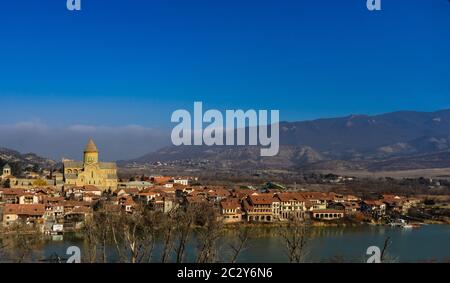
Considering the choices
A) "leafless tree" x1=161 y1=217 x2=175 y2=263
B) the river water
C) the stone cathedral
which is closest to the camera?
"leafless tree" x1=161 y1=217 x2=175 y2=263

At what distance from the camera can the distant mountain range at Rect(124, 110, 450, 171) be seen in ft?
111

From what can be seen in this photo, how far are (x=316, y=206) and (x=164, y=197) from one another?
3.24m

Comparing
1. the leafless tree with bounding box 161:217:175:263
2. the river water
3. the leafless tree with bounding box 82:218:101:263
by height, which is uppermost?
the leafless tree with bounding box 161:217:175:263

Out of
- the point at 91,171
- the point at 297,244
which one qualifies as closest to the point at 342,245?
the point at 297,244

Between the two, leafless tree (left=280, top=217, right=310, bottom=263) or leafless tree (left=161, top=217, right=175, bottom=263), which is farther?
leafless tree (left=280, top=217, right=310, bottom=263)

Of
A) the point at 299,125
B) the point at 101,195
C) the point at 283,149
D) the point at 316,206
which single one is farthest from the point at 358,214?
the point at 299,125

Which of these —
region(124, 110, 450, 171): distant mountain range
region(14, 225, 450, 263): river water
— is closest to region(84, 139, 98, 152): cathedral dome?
region(14, 225, 450, 263): river water

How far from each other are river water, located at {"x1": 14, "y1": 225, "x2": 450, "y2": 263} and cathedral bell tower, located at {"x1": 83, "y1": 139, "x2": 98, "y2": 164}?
649cm

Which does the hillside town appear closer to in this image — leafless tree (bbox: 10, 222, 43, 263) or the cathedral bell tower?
the cathedral bell tower

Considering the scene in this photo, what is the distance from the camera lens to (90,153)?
47.1 feet

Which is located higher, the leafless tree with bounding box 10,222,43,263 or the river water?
the leafless tree with bounding box 10,222,43,263

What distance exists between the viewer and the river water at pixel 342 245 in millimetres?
5895
